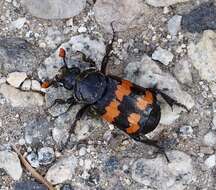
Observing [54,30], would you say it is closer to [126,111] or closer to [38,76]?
Result: [38,76]

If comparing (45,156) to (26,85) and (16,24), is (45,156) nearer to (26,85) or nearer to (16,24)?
(26,85)

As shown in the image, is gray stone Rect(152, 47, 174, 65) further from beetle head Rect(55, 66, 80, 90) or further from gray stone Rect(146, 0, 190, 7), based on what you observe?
beetle head Rect(55, 66, 80, 90)

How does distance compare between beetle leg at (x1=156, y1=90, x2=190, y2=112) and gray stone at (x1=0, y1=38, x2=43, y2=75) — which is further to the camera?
gray stone at (x1=0, y1=38, x2=43, y2=75)

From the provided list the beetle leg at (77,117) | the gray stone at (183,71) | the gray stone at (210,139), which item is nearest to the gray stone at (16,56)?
the beetle leg at (77,117)

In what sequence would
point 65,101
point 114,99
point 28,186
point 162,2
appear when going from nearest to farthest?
point 114,99 → point 28,186 → point 65,101 → point 162,2

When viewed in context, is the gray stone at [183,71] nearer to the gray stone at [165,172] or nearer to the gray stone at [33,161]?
the gray stone at [165,172]

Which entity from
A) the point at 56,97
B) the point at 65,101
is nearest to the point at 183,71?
the point at 65,101

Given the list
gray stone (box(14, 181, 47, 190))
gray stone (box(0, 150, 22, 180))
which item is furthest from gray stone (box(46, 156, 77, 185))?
gray stone (box(0, 150, 22, 180))
